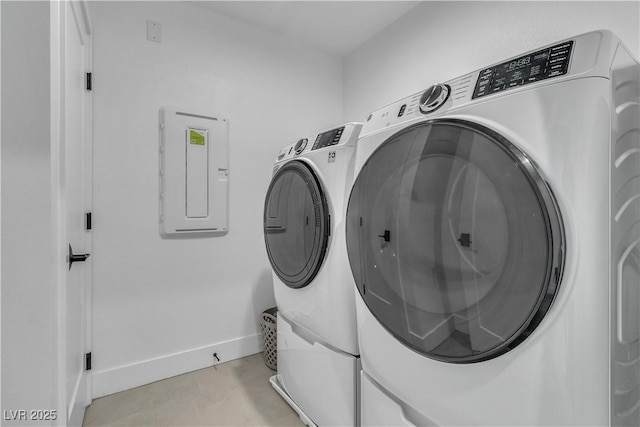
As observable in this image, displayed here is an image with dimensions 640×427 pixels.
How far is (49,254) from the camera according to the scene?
91 cm

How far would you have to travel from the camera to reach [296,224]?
1428 millimetres

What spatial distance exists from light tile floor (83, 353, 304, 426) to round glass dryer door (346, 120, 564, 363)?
1.07 meters

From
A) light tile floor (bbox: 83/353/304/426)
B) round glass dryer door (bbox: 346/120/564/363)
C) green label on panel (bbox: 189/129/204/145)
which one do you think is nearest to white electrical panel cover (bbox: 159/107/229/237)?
green label on panel (bbox: 189/129/204/145)

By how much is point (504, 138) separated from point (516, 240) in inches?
9.0

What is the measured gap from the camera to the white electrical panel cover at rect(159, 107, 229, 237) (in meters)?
1.92

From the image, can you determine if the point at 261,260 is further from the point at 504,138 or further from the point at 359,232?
the point at 504,138

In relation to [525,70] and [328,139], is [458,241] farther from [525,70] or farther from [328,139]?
[328,139]

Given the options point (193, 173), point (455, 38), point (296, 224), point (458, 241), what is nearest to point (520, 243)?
point (458, 241)

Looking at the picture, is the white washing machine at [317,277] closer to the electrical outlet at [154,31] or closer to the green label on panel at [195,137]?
the green label on panel at [195,137]

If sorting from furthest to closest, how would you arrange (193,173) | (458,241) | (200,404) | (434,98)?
(193,173), (200,404), (434,98), (458,241)

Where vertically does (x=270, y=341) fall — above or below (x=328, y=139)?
below

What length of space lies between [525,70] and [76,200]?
1808 mm

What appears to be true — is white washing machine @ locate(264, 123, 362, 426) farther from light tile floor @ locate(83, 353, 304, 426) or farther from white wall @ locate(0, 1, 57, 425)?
white wall @ locate(0, 1, 57, 425)

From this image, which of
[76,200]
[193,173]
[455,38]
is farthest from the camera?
[193,173]
